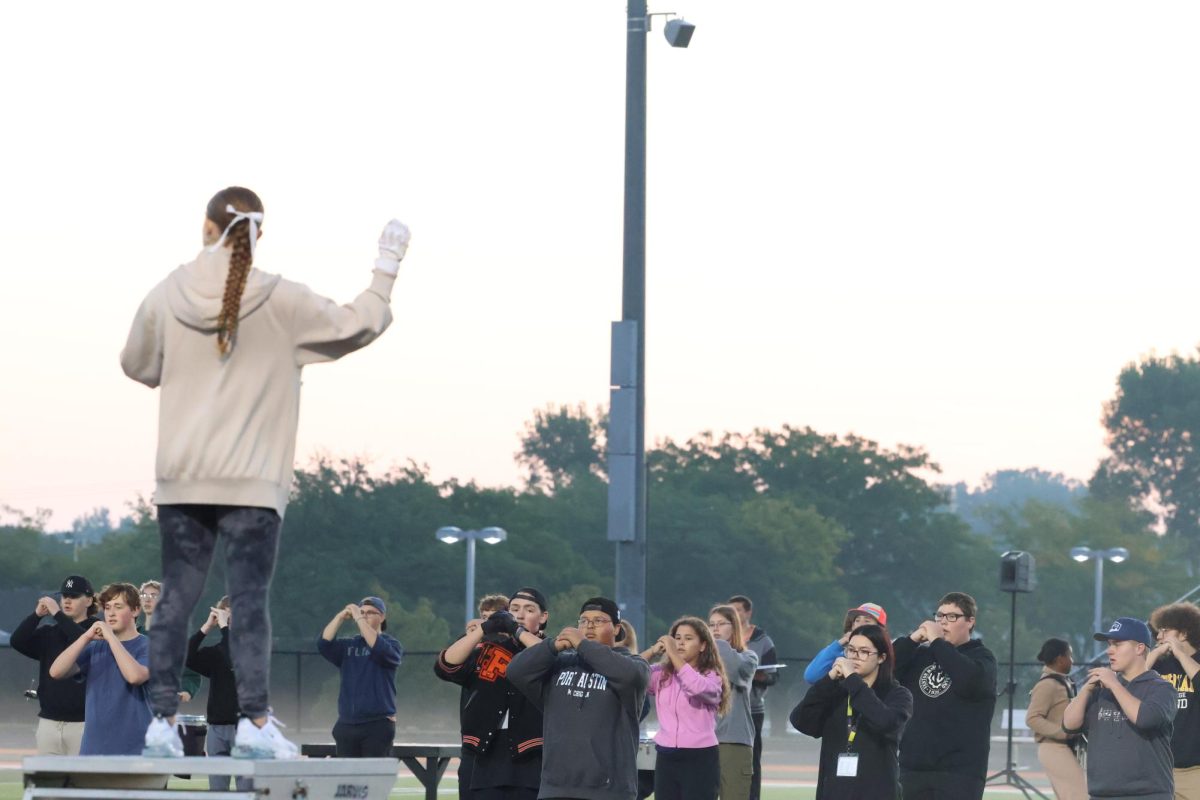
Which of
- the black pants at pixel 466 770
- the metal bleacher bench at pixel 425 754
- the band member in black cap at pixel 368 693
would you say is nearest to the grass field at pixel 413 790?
the metal bleacher bench at pixel 425 754

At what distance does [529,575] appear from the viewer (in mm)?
76500

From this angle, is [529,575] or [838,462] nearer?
[529,575]

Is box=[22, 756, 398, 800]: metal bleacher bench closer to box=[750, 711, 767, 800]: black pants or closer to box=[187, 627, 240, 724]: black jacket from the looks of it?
box=[187, 627, 240, 724]: black jacket

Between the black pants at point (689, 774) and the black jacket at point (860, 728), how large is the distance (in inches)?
54.9

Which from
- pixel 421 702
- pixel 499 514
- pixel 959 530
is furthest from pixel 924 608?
pixel 421 702

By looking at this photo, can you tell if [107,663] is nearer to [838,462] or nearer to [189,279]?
[189,279]

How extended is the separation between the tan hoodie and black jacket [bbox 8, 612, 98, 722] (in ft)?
18.9

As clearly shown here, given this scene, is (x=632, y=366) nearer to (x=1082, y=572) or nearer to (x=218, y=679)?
(x=218, y=679)

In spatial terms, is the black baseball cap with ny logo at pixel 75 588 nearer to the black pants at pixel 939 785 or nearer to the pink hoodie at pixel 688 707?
the pink hoodie at pixel 688 707

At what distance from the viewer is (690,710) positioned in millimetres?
12055

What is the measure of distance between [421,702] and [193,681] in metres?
35.9

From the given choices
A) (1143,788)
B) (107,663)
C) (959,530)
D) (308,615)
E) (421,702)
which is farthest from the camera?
(959,530)

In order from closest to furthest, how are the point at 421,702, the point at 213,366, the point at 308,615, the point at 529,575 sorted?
the point at 213,366
the point at 421,702
the point at 308,615
the point at 529,575

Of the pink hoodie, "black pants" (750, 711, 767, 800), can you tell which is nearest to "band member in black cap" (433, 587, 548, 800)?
the pink hoodie
